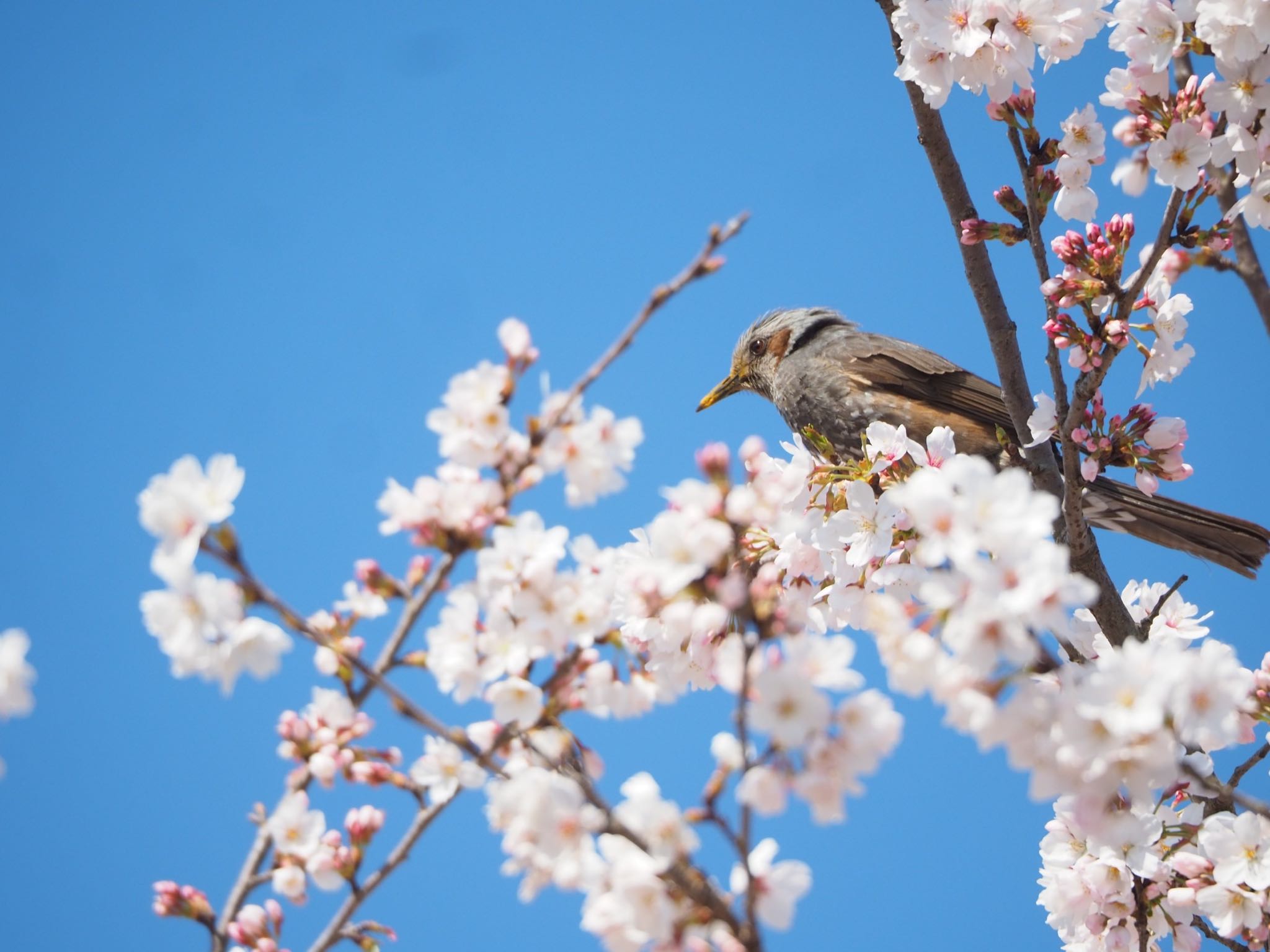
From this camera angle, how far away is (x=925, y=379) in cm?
519

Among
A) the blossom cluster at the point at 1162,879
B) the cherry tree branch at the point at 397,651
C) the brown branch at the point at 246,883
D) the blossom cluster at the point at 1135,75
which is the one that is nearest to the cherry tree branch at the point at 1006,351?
the blossom cluster at the point at 1135,75

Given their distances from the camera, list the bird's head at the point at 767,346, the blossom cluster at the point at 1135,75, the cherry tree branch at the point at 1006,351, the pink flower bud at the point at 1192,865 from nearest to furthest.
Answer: the pink flower bud at the point at 1192,865, the blossom cluster at the point at 1135,75, the cherry tree branch at the point at 1006,351, the bird's head at the point at 767,346

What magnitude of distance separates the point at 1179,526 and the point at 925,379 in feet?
5.25

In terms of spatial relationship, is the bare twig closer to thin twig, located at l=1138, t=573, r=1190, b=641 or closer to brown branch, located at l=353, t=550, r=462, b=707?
thin twig, located at l=1138, t=573, r=1190, b=641

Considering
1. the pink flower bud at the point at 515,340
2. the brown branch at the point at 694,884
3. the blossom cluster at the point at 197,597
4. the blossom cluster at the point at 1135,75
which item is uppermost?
the blossom cluster at the point at 1135,75

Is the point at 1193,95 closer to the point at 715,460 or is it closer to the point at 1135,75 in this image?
the point at 1135,75

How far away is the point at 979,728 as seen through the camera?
1420 mm

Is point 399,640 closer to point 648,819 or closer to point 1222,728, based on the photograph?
point 648,819

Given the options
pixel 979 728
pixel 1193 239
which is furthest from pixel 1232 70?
pixel 979 728

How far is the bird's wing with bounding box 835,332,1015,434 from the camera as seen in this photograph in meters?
4.96

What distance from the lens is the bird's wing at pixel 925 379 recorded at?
16.3ft

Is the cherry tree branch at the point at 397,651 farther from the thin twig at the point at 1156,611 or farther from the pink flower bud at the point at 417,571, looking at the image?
the thin twig at the point at 1156,611

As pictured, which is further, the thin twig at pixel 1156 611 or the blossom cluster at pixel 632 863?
the thin twig at pixel 1156 611

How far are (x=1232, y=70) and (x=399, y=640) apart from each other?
2.35 metres
